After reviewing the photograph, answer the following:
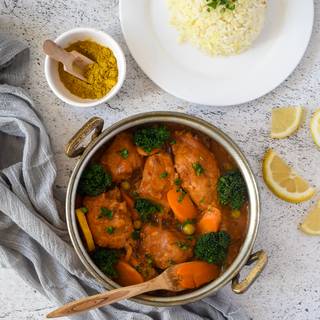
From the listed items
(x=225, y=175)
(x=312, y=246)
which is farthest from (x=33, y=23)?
(x=312, y=246)

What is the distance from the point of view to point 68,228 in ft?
7.25

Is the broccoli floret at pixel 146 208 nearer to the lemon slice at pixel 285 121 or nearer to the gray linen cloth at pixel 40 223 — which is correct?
the gray linen cloth at pixel 40 223

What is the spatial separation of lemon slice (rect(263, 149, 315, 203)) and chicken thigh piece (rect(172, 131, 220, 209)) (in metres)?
0.27

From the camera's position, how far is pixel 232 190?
2.31 m

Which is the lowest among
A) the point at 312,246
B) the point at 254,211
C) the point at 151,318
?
the point at 151,318

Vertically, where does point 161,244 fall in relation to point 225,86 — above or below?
below

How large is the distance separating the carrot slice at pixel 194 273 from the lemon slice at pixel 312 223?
1.53 feet

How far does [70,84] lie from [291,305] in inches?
52.8

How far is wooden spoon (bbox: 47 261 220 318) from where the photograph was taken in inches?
83.5

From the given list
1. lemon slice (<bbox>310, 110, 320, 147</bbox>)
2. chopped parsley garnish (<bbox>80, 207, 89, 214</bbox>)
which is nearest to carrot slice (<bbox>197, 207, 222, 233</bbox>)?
chopped parsley garnish (<bbox>80, 207, 89, 214</bbox>)

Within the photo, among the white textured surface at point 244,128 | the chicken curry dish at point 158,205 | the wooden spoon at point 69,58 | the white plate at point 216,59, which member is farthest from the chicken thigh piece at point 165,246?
the wooden spoon at point 69,58

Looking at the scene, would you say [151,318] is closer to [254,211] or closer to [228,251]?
[228,251]

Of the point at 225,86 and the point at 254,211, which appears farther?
the point at 225,86

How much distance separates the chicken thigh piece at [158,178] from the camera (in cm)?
231
